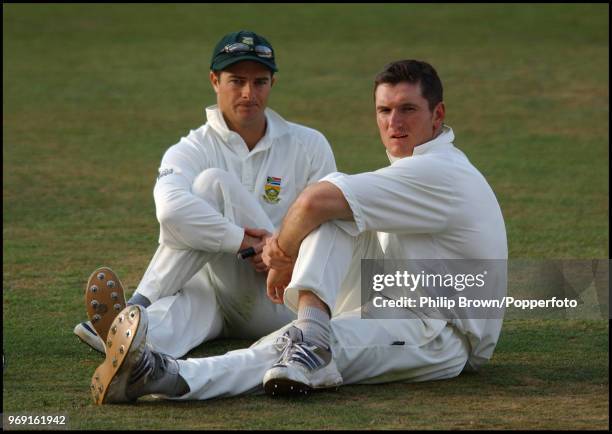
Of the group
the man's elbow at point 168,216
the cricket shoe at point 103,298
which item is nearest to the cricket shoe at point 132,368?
the cricket shoe at point 103,298

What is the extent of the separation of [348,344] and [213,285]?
44.9 inches

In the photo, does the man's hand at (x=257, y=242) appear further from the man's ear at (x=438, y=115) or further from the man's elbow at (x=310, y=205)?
the man's ear at (x=438, y=115)

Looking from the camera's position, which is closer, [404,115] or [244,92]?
[404,115]

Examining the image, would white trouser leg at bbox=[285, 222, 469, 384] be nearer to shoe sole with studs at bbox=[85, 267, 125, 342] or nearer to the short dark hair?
the short dark hair

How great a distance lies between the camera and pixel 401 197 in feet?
16.7

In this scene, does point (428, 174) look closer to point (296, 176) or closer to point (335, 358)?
point (335, 358)

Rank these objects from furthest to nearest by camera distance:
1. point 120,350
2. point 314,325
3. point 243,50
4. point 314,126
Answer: point 314,126 < point 243,50 < point 314,325 < point 120,350

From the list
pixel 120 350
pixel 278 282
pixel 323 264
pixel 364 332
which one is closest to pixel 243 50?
pixel 278 282

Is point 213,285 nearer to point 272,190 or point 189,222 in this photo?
point 189,222

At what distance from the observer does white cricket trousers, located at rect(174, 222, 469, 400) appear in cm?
489

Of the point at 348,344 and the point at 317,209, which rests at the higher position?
the point at 317,209

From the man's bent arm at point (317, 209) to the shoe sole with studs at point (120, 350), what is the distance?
2.44 ft

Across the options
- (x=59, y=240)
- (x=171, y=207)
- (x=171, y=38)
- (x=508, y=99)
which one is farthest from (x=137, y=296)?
(x=171, y=38)

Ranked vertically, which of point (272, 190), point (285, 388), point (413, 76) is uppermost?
point (413, 76)
